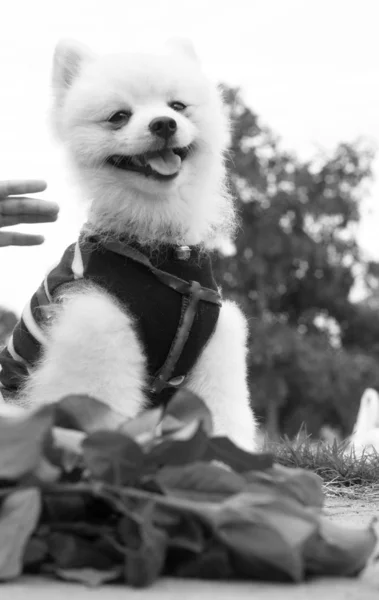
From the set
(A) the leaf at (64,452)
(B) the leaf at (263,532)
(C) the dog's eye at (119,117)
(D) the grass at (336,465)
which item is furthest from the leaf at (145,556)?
(D) the grass at (336,465)

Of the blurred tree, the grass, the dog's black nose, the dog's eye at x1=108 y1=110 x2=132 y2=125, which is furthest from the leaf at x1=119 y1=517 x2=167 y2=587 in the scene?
the blurred tree

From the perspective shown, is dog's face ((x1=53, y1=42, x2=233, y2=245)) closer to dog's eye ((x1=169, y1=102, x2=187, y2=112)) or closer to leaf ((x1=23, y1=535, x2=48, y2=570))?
dog's eye ((x1=169, y1=102, x2=187, y2=112))

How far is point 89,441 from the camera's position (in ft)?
5.89

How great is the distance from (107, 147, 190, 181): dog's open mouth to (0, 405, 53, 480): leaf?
178cm

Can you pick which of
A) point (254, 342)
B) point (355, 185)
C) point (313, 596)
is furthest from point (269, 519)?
point (355, 185)

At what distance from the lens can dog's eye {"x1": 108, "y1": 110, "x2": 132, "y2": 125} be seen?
3.45m

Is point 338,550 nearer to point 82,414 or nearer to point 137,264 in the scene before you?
point 82,414

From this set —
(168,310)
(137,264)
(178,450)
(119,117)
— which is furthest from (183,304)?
(178,450)

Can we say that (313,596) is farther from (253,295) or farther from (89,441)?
(253,295)

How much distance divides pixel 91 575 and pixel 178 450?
1.04 feet

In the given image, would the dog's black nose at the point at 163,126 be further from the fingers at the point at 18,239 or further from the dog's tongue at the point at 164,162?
the fingers at the point at 18,239

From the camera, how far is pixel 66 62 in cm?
373

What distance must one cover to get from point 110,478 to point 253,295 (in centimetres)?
2113

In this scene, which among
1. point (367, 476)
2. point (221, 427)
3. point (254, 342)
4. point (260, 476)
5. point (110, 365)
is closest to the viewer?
point (260, 476)
